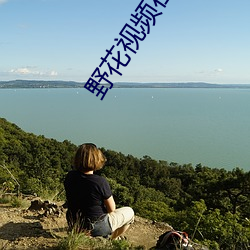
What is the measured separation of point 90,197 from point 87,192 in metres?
0.06

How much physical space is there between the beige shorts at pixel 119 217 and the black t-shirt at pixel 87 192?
0.10m

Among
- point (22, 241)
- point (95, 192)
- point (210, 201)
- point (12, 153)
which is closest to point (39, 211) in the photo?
point (22, 241)

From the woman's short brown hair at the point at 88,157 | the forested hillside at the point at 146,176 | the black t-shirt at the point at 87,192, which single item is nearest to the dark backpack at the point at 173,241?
the black t-shirt at the point at 87,192

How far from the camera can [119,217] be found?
10.7 ft

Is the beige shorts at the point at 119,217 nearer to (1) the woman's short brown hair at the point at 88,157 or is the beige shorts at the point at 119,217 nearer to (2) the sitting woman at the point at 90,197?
(2) the sitting woman at the point at 90,197

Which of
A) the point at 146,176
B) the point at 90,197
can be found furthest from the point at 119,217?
the point at 146,176

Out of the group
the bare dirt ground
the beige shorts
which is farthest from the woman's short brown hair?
the bare dirt ground

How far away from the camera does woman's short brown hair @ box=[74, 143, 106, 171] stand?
3.04m

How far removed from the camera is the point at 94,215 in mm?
3162

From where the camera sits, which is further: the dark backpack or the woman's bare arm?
the woman's bare arm

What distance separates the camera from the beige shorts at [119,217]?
126 inches

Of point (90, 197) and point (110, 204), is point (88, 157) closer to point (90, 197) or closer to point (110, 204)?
point (90, 197)

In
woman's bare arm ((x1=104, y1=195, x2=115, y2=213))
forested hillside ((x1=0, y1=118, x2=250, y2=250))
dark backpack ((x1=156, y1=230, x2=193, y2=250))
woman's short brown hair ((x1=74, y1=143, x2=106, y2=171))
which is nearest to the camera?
dark backpack ((x1=156, y1=230, x2=193, y2=250))

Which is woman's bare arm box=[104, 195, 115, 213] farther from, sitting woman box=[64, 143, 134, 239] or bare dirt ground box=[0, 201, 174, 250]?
bare dirt ground box=[0, 201, 174, 250]
